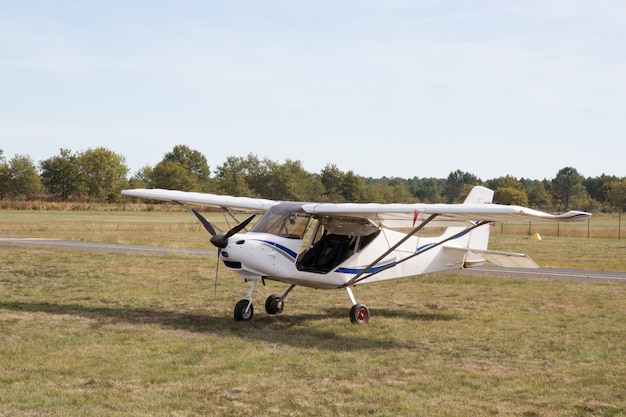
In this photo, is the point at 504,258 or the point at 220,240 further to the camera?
the point at 504,258

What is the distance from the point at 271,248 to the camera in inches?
477

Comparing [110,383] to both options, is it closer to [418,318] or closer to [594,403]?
[594,403]

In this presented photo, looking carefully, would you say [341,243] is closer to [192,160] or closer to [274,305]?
[274,305]

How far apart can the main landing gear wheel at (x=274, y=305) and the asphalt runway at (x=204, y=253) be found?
9655 mm

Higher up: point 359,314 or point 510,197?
point 510,197

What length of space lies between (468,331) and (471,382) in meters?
3.75

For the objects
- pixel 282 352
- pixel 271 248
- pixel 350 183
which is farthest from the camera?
pixel 350 183

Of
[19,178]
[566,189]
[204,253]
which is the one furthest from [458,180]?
[204,253]

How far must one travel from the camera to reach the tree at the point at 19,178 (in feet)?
339

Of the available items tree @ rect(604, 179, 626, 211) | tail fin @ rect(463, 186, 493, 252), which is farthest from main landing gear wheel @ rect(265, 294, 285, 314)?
tree @ rect(604, 179, 626, 211)

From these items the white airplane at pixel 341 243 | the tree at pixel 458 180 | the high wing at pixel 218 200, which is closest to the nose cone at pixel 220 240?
the white airplane at pixel 341 243

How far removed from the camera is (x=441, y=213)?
1143 cm

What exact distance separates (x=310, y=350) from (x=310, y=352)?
156mm

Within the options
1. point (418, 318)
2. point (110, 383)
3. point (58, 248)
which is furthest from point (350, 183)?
point (110, 383)
